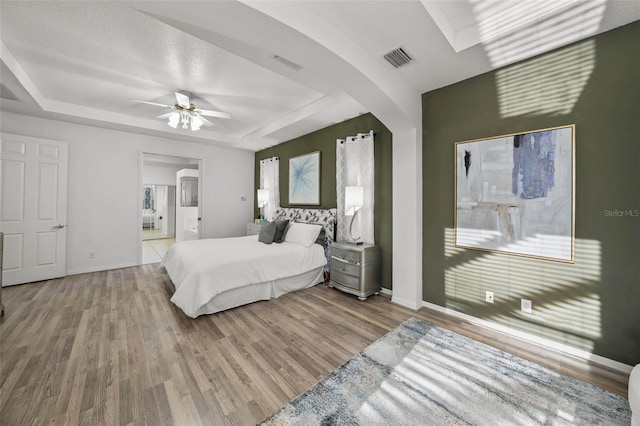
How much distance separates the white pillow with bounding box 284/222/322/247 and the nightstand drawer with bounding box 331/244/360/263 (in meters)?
0.40

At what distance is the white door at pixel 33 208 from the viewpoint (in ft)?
11.9

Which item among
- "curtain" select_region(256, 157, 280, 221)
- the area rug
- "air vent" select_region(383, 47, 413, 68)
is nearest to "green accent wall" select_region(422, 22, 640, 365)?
the area rug

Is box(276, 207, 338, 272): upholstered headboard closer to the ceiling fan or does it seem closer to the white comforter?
the white comforter

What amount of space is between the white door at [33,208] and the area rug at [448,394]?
4742 millimetres

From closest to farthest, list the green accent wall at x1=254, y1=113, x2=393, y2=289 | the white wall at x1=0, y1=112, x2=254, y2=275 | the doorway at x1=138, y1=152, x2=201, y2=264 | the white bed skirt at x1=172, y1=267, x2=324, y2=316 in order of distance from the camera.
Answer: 1. the white bed skirt at x1=172, y1=267, x2=324, y2=316
2. the green accent wall at x1=254, y1=113, x2=393, y2=289
3. the white wall at x1=0, y1=112, x2=254, y2=275
4. the doorway at x1=138, y1=152, x2=201, y2=264

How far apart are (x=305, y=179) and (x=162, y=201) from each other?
842cm

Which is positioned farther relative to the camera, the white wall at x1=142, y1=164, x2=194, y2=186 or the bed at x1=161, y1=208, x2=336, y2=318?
the white wall at x1=142, y1=164, x2=194, y2=186

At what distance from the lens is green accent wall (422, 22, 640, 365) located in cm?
188

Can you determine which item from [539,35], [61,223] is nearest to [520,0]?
[539,35]

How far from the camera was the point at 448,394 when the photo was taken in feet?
5.49

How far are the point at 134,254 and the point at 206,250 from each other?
2531 mm

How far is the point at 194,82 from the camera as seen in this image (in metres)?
3.13

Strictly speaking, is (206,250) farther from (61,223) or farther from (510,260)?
(510,260)

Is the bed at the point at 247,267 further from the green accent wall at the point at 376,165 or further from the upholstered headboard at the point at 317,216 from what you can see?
the green accent wall at the point at 376,165
